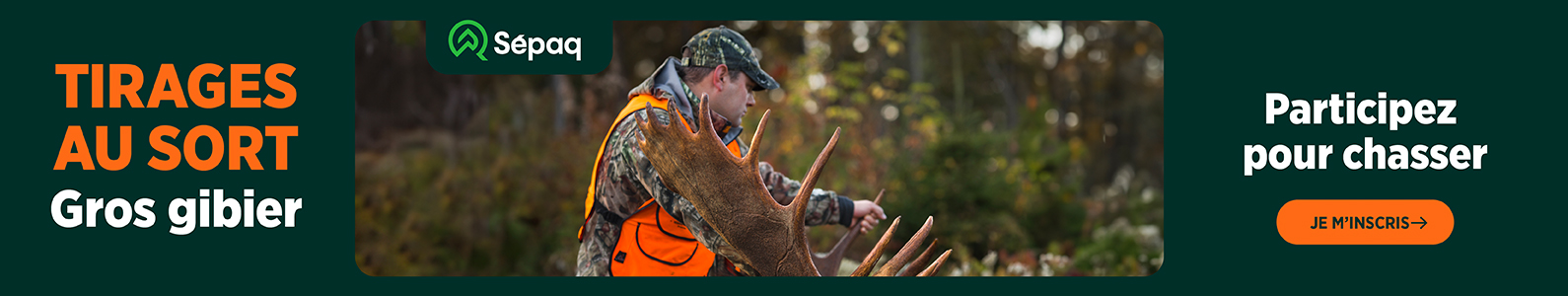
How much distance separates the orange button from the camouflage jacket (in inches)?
61.0

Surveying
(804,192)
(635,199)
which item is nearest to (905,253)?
(804,192)

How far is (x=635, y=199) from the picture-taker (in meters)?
3.23

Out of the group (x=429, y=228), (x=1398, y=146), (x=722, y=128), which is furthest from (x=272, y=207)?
(x=429, y=228)

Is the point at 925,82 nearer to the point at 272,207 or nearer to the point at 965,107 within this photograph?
the point at 965,107

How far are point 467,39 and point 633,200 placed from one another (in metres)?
0.86

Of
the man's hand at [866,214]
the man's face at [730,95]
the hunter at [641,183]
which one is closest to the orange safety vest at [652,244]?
the hunter at [641,183]

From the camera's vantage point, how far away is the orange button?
11.3ft

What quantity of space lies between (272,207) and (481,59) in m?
0.90

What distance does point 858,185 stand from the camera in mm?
8359

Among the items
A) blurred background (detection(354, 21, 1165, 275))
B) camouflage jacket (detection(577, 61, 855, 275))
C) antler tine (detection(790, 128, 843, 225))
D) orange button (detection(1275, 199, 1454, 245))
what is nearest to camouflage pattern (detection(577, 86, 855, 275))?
camouflage jacket (detection(577, 61, 855, 275))

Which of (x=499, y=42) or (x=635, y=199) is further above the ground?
(x=499, y=42)

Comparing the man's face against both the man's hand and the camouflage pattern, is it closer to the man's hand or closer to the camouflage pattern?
the camouflage pattern

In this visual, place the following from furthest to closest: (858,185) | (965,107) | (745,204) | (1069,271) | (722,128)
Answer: (965,107) → (858,185) → (1069,271) → (722,128) → (745,204)

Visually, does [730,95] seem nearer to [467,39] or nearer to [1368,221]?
[467,39]
